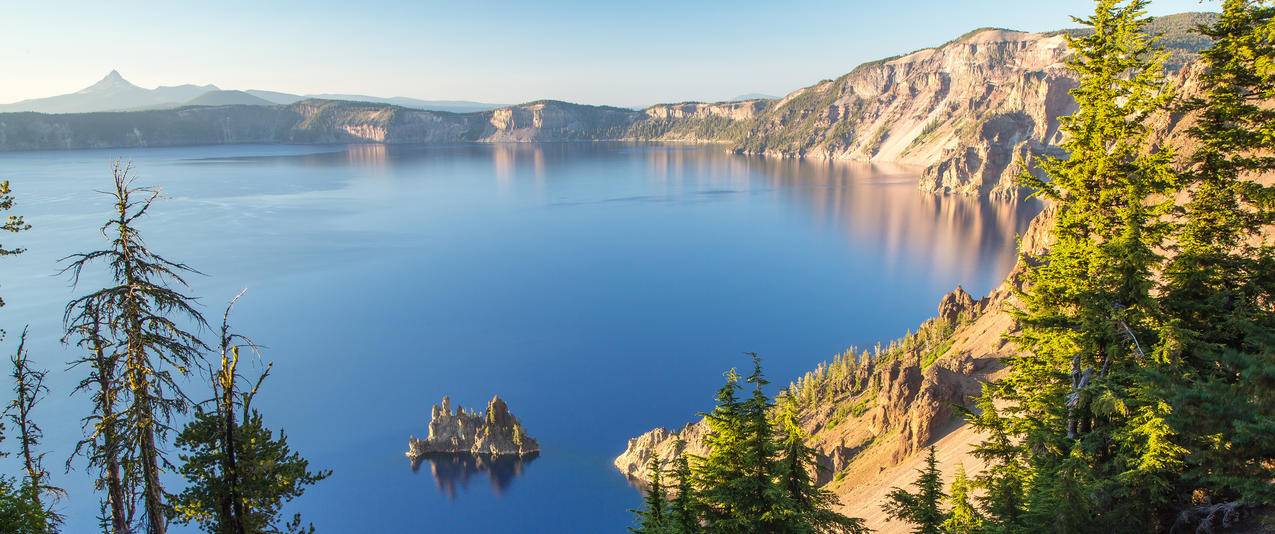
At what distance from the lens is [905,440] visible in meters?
47.0

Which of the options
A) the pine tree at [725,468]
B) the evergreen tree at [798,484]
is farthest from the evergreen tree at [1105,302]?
the pine tree at [725,468]

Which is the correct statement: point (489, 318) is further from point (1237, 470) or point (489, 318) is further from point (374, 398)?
point (1237, 470)

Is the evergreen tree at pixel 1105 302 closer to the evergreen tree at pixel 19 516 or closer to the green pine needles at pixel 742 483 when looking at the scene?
the green pine needles at pixel 742 483

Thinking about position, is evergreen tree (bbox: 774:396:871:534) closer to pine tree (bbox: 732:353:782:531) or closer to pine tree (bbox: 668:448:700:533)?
pine tree (bbox: 732:353:782:531)

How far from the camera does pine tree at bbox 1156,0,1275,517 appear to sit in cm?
1467

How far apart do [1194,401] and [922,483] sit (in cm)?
643

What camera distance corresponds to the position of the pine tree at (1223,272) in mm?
14672

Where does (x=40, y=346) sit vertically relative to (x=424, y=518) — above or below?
above

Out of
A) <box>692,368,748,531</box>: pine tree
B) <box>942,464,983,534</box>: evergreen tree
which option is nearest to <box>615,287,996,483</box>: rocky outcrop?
<box>942,464,983,534</box>: evergreen tree

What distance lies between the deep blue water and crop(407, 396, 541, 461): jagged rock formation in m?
1.89

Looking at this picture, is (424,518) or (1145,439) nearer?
(1145,439)

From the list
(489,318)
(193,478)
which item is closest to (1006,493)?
(193,478)

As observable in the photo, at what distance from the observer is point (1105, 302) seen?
16062 mm

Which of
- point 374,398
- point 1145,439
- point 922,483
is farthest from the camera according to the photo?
point 374,398
